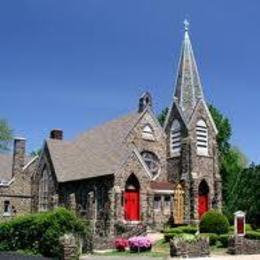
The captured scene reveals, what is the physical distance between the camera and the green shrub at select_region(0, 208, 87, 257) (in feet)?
97.4

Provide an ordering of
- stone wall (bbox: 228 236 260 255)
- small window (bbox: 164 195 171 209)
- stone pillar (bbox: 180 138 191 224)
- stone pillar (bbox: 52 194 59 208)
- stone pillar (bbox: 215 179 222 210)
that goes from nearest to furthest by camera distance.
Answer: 1. stone wall (bbox: 228 236 260 255)
2. small window (bbox: 164 195 171 209)
3. stone pillar (bbox: 180 138 191 224)
4. stone pillar (bbox: 215 179 222 210)
5. stone pillar (bbox: 52 194 59 208)

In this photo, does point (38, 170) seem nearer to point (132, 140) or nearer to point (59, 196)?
point (59, 196)

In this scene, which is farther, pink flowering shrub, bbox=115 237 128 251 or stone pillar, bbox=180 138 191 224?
stone pillar, bbox=180 138 191 224

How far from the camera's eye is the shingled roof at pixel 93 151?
46906 millimetres

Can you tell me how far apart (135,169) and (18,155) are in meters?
16.5

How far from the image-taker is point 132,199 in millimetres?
45594

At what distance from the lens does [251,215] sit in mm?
42281

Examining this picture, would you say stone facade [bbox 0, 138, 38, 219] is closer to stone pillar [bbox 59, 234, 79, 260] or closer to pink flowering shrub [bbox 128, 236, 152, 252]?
pink flowering shrub [bbox 128, 236, 152, 252]

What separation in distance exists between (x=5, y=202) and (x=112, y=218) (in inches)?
604

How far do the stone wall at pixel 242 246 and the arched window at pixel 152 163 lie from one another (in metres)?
20.8

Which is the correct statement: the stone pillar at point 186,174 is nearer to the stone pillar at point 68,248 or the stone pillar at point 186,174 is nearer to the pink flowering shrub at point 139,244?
the pink flowering shrub at point 139,244

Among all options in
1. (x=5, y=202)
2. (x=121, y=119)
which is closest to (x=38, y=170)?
(x=5, y=202)

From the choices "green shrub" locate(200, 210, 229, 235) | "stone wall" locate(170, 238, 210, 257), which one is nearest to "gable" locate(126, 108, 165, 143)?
"green shrub" locate(200, 210, 229, 235)

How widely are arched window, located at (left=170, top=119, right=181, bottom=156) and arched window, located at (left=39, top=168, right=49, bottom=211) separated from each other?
39.9ft
